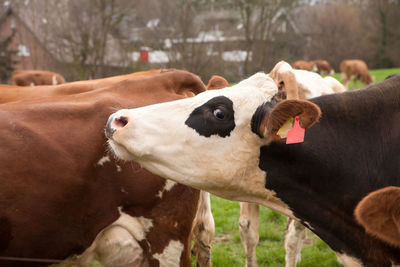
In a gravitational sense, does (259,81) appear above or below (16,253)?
above

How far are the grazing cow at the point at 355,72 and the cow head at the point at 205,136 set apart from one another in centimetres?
2515

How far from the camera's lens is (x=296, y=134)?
2295mm

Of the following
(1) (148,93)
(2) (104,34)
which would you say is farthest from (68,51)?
(1) (148,93)

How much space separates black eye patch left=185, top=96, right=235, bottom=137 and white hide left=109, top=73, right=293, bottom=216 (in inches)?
0.9

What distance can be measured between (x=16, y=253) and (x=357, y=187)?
2040 mm

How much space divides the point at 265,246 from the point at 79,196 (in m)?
2.97

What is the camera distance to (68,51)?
68.1 feet

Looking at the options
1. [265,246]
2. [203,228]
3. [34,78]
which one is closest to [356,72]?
[34,78]

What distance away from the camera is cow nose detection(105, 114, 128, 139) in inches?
90.4

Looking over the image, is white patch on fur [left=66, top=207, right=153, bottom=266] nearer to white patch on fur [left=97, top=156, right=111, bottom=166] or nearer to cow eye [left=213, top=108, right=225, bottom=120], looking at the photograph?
white patch on fur [left=97, top=156, right=111, bottom=166]

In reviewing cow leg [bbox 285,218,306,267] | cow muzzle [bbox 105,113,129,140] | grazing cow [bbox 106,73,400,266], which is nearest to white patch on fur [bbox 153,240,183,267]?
grazing cow [bbox 106,73,400,266]

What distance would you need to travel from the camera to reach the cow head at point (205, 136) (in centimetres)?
235

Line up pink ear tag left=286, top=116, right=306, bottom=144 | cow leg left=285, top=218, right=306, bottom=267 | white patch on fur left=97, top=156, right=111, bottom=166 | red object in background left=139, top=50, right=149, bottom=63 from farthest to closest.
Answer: red object in background left=139, top=50, right=149, bottom=63 → cow leg left=285, top=218, right=306, bottom=267 → white patch on fur left=97, top=156, right=111, bottom=166 → pink ear tag left=286, top=116, right=306, bottom=144

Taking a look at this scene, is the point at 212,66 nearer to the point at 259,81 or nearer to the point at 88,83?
the point at 88,83
